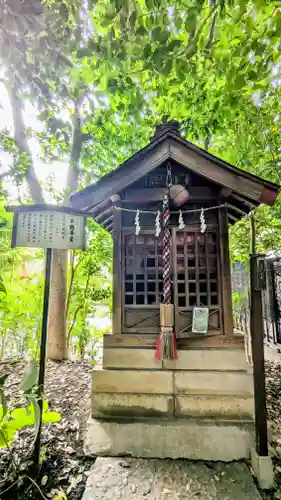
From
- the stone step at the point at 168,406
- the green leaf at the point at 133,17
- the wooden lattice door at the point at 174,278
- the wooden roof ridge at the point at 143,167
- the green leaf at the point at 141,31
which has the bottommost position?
the stone step at the point at 168,406

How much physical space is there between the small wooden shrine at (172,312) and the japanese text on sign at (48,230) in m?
0.60

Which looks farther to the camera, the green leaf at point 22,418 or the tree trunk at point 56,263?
the tree trunk at point 56,263

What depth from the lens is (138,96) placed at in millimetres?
3229

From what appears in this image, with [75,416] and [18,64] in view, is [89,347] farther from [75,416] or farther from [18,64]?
[18,64]

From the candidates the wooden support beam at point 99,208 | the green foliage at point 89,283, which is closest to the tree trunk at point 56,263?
the green foliage at point 89,283

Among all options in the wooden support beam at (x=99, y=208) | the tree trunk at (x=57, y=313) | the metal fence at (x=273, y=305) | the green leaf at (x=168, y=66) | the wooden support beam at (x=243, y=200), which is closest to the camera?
the green leaf at (x=168, y=66)

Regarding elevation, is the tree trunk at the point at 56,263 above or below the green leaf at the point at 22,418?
above

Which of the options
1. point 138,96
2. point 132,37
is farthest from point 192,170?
point 132,37

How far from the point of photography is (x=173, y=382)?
3564 mm

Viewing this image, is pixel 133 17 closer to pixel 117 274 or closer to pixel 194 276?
pixel 117 274

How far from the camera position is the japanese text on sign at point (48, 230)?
3.12 meters

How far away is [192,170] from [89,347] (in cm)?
837

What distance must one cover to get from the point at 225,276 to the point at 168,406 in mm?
1944

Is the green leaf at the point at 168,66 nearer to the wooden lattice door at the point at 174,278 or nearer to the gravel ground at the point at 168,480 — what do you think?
the wooden lattice door at the point at 174,278
